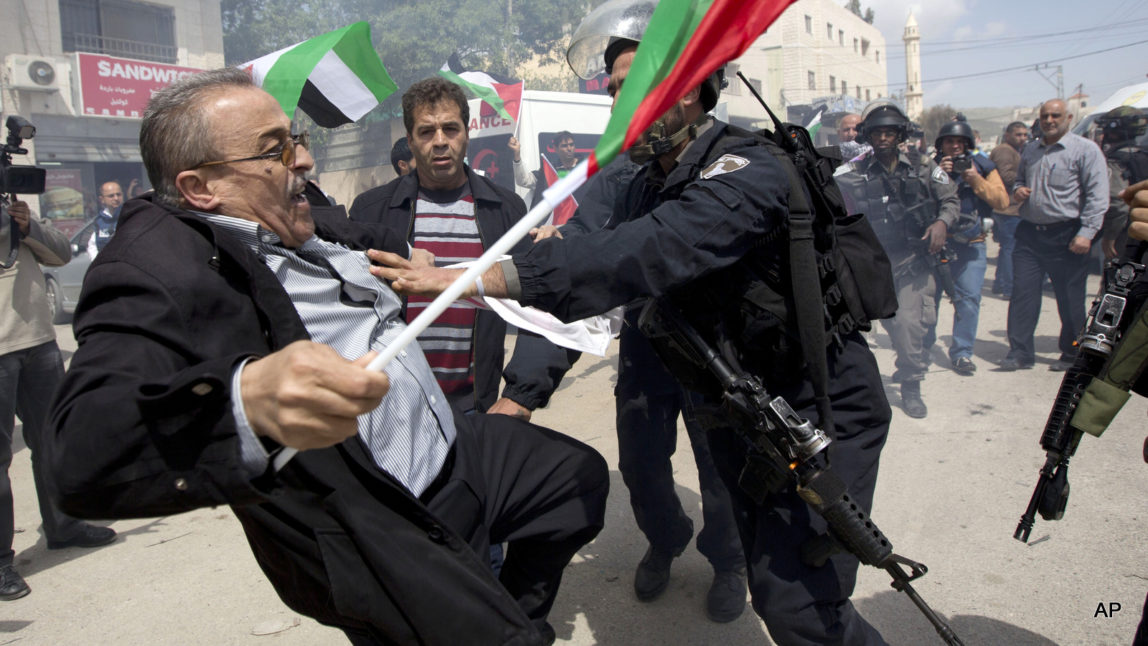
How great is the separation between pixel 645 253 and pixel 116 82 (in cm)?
2216

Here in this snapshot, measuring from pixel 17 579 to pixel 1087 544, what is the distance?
16.5 feet

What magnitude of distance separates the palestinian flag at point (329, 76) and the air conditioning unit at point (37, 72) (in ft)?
62.4

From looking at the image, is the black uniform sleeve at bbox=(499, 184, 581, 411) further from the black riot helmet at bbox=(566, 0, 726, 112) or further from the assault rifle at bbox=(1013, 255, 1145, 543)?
the assault rifle at bbox=(1013, 255, 1145, 543)

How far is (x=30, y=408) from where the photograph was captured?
3992 millimetres

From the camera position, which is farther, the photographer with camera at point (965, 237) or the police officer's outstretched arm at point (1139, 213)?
the photographer with camera at point (965, 237)

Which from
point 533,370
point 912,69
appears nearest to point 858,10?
point 912,69

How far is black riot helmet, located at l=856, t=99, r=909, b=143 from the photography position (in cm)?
614

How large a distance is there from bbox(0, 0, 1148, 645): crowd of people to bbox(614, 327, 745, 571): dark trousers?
0.03 feet

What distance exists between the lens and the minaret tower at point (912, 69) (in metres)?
52.5

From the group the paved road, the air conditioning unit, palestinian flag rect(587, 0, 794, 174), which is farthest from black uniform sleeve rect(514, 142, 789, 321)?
the air conditioning unit

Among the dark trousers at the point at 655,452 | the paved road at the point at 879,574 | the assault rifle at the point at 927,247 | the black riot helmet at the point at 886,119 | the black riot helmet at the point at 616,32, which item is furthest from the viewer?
the assault rifle at the point at 927,247

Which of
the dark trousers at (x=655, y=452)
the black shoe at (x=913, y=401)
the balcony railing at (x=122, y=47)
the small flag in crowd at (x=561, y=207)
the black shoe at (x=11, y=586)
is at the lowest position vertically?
the black shoe at (x=11, y=586)

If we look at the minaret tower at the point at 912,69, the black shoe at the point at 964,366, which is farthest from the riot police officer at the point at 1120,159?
the minaret tower at the point at 912,69

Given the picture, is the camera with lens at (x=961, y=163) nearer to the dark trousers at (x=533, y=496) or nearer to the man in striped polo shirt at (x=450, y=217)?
the man in striped polo shirt at (x=450, y=217)
